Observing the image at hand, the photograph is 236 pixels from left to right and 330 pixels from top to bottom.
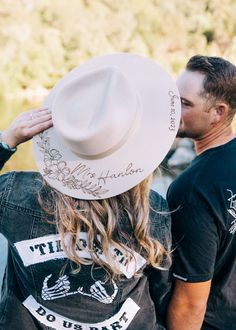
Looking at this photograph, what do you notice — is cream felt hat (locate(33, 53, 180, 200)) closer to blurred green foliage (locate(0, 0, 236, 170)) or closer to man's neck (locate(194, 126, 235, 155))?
man's neck (locate(194, 126, 235, 155))

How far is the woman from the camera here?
97 centimetres

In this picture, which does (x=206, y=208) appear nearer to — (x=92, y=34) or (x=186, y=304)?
(x=186, y=304)

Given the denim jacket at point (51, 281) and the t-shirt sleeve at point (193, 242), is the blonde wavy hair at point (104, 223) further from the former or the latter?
the t-shirt sleeve at point (193, 242)

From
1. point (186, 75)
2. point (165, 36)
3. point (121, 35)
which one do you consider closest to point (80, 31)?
point (121, 35)

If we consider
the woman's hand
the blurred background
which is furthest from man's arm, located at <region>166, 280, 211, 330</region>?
the blurred background

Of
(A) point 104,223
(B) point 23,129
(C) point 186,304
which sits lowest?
(C) point 186,304

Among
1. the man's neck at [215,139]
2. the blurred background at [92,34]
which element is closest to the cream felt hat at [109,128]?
the man's neck at [215,139]

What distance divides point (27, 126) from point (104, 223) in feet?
0.88

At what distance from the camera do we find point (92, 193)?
0.98 meters

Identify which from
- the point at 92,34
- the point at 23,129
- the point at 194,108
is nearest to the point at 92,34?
the point at 92,34

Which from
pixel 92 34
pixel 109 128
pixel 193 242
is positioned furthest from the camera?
pixel 92 34

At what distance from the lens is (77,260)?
984 mm

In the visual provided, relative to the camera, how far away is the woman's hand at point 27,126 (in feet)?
3.30

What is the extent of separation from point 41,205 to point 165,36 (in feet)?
70.4
